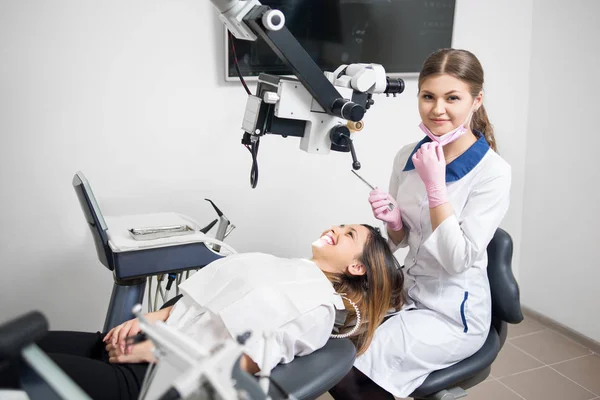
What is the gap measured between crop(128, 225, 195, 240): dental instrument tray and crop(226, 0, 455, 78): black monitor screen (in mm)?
660

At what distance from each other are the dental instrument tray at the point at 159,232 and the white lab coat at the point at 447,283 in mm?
620

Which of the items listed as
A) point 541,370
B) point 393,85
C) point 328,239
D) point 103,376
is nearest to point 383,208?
point 328,239

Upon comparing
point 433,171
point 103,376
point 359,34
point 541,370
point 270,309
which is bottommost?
point 541,370

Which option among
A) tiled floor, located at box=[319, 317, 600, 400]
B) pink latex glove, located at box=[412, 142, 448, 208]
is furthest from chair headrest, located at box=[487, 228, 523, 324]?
tiled floor, located at box=[319, 317, 600, 400]

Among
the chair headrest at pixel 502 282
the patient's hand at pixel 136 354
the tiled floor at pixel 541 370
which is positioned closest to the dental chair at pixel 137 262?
the patient's hand at pixel 136 354

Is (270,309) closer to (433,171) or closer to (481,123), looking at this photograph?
(433,171)

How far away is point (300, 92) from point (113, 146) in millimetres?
897

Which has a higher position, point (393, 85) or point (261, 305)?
point (393, 85)

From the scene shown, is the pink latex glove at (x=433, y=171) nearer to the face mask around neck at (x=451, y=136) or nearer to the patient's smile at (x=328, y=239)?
the face mask around neck at (x=451, y=136)

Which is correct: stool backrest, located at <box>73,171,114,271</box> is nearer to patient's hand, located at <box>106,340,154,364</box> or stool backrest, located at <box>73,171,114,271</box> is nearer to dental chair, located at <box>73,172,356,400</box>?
dental chair, located at <box>73,172,356,400</box>

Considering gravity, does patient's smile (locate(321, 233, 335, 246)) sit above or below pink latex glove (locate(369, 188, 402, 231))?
below

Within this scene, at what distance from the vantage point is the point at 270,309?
1.22m

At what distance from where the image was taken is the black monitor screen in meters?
2.05

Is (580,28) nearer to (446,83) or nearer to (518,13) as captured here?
(518,13)
